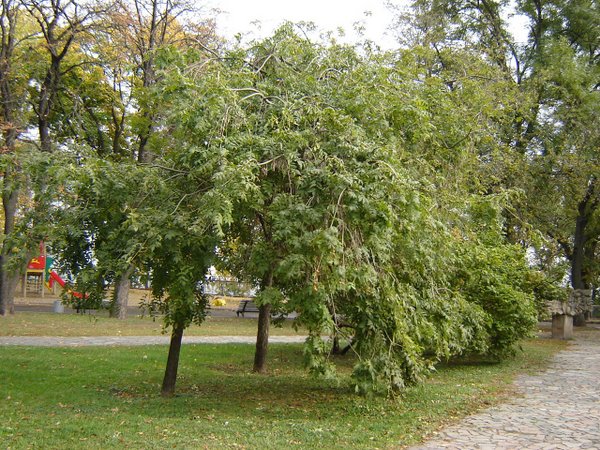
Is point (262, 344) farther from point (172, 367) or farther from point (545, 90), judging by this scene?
point (545, 90)

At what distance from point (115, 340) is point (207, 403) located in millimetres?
7855

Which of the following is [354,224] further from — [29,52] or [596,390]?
[29,52]

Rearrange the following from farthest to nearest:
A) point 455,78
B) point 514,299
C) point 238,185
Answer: point 455,78 → point 514,299 → point 238,185

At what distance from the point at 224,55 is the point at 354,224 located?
166 inches

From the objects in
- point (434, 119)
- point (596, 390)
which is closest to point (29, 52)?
point (434, 119)

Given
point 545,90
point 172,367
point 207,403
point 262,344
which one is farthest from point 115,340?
point 545,90

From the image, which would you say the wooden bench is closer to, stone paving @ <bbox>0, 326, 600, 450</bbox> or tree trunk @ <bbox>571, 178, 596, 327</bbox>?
stone paving @ <bbox>0, 326, 600, 450</bbox>

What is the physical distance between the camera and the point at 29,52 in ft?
67.8

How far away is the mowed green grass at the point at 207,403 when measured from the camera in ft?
21.7

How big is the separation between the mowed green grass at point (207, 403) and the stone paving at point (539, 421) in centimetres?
35

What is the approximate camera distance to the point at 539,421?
25.6 feet

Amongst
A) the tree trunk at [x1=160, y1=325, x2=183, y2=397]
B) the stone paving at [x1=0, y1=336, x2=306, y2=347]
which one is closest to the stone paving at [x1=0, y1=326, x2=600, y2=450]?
the stone paving at [x1=0, y1=336, x2=306, y2=347]

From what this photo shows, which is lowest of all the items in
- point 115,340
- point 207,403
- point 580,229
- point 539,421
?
point 207,403

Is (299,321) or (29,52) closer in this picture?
(299,321)
